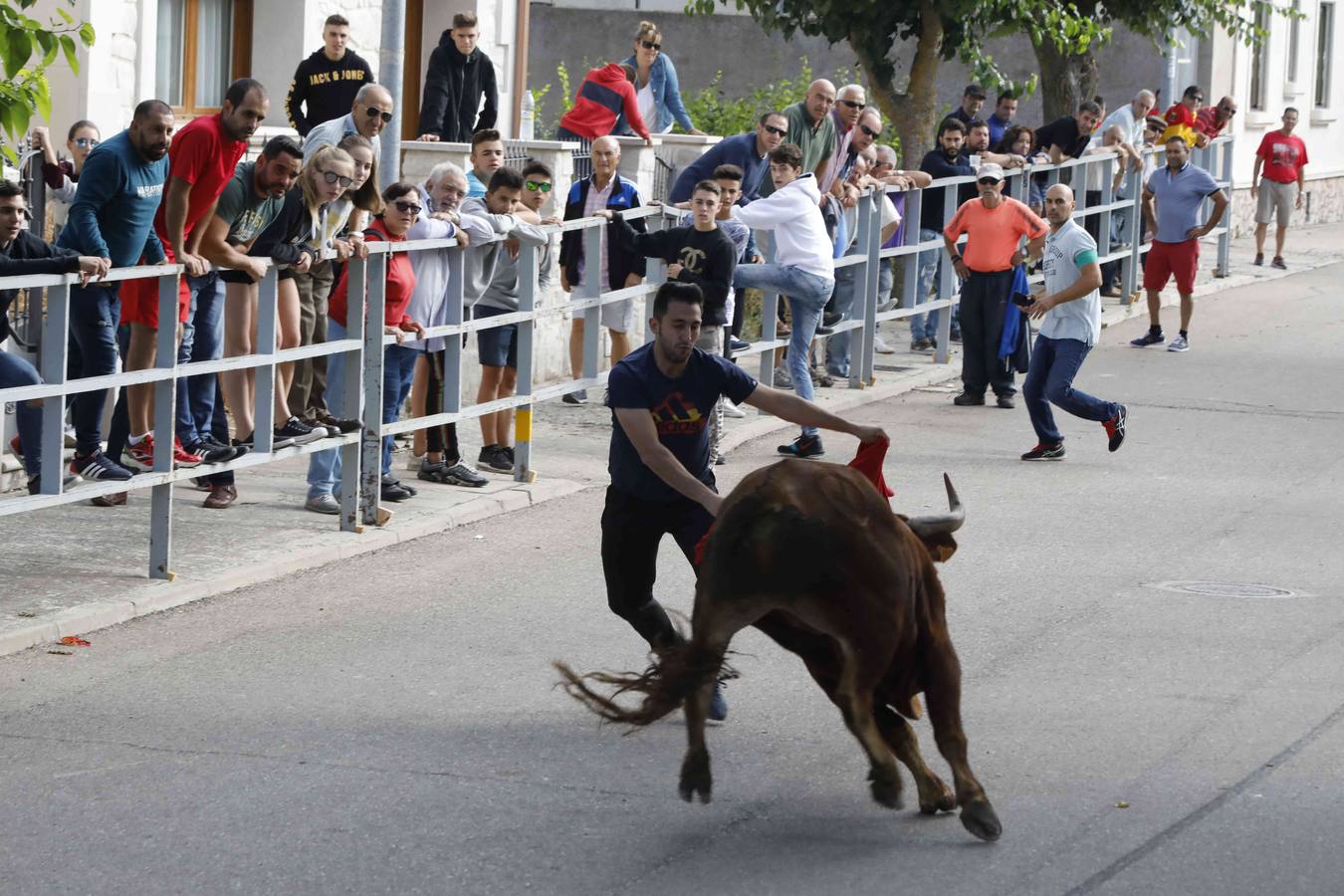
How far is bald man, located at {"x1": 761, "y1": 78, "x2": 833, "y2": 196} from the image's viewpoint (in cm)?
1603

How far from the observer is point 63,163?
39.6 ft

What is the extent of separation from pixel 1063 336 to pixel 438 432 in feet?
14.5

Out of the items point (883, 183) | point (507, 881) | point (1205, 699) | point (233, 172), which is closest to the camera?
point (507, 881)

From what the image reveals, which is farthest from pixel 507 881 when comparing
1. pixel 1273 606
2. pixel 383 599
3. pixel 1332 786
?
pixel 1273 606

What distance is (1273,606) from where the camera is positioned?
938cm

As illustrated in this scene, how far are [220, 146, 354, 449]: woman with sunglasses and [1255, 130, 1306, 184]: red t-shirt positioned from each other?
62.0 ft

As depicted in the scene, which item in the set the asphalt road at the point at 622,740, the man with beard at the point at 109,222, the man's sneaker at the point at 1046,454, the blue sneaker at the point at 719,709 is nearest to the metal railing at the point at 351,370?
the man with beard at the point at 109,222

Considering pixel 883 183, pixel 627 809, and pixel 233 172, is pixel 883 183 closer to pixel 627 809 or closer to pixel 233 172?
pixel 233 172

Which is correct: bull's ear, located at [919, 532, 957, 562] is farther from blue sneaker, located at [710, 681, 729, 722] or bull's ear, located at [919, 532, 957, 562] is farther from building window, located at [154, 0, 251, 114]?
building window, located at [154, 0, 251, 114]

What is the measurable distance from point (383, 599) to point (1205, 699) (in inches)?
144

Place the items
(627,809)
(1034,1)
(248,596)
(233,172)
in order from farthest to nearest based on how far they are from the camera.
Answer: (1034,1) < (233,172) < (248,596) < (627,809)

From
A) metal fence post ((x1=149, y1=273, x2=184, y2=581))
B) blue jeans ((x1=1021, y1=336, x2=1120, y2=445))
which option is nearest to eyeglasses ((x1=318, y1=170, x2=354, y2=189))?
metal fence post ((x1=149, y1=273, x2=184, y2=581))

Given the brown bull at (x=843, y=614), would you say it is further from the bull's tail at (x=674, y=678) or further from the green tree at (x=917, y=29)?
the green tree at (x=917, y=29)

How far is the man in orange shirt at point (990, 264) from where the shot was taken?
51.2 feet
